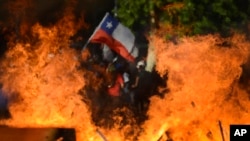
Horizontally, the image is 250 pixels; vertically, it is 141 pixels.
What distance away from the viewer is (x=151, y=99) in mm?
9172

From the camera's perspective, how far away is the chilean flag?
29.9ft

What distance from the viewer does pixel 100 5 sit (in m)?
9.09

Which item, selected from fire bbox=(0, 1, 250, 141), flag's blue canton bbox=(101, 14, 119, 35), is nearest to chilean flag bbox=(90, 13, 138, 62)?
flag's blue canton bbox=(101, 14, 119, 35)

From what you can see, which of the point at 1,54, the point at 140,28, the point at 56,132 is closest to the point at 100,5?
the point at 140,28

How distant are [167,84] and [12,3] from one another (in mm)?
4320

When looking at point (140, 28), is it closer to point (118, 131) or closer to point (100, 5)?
point (100, 5)

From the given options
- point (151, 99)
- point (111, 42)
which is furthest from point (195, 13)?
point (151, 99)

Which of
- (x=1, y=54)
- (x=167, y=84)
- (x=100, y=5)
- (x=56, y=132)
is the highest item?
(x=100, y=5)

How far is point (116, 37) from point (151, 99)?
5.67 feet

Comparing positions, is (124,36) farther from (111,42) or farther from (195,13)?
(195,13)

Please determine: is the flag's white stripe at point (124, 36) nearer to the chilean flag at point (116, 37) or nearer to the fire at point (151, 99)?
the chilean flag at point (116, 37)

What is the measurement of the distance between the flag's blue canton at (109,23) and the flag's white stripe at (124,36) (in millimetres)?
94

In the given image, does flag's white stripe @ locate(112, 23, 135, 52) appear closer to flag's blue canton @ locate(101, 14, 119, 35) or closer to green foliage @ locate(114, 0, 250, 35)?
flag's blue canton @ locate(101, 14, 119, 35)

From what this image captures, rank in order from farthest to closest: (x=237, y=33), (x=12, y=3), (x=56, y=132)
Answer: (x=12, y=3), (x=237, y=33), (x=56, y=132)
